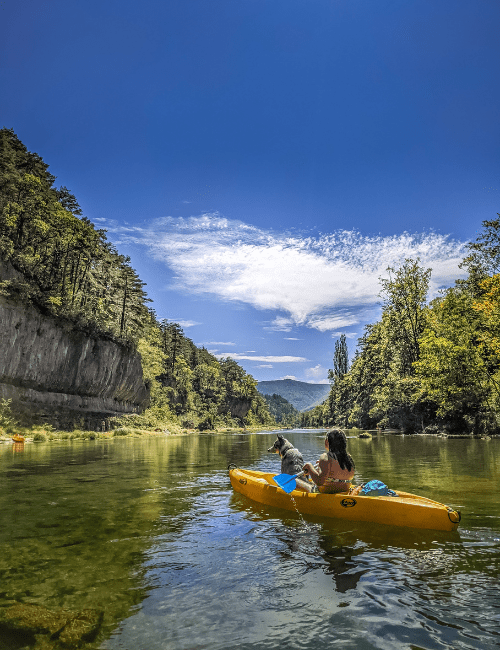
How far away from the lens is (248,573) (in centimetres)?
476

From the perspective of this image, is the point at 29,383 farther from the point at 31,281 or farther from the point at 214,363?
the point at 214,363

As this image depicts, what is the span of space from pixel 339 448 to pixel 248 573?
2837 millimetres

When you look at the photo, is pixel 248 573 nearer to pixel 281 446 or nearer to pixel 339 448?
pixel 339 448

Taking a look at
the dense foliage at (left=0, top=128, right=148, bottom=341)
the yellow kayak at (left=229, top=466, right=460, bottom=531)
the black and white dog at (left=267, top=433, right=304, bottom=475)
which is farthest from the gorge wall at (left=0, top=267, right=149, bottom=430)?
the yellow kayak at (left=229, top=466, right=460, bottom=531)

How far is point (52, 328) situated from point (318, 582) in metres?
34.7

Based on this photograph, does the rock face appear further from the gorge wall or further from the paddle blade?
the paddle blade

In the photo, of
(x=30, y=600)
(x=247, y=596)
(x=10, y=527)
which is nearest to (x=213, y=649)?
(x=247, y=596)

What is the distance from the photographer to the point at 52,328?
3469 cm

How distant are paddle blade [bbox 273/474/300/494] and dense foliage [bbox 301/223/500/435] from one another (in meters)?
20.2

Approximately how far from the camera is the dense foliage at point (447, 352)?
92.4 feet

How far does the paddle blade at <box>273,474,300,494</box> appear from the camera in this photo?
25.3 feet

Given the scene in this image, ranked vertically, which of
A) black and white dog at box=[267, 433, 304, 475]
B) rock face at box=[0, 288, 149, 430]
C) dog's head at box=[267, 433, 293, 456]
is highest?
rock face at box=[0, 288, 149, 430]

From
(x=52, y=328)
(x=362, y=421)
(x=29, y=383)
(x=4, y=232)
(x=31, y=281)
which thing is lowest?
(x=362, y=421)

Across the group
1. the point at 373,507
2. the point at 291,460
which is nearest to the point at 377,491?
the point at 373,507
